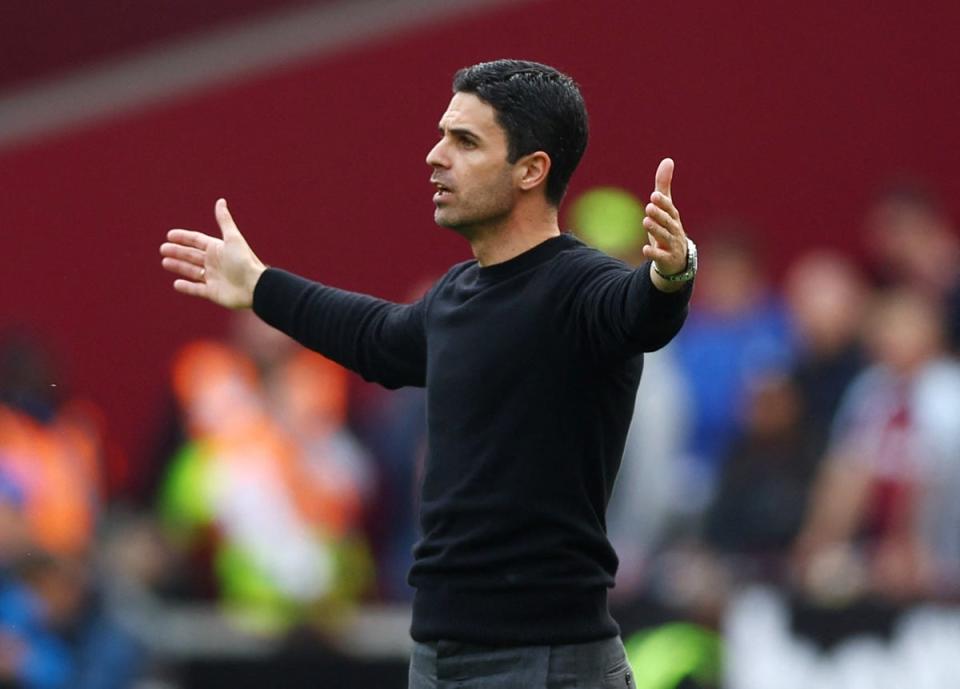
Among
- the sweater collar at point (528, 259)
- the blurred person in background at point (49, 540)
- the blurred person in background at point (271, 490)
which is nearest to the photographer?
the sweater collar at point (528, 259)

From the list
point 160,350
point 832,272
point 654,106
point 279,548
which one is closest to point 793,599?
point 832,272

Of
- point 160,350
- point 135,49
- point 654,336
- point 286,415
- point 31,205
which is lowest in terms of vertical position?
point 654,336

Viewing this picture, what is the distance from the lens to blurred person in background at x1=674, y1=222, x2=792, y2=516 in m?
8.65

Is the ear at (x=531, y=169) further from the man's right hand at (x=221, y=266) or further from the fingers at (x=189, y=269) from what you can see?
the fingers at (x=189, y=269)

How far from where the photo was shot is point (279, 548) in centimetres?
976

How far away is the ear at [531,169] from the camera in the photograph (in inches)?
169

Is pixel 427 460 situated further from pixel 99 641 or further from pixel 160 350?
pixel 160 350

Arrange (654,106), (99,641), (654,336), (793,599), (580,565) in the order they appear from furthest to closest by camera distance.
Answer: (654,106)
(99,641)
(793,599)
(580,565)
(654,336)

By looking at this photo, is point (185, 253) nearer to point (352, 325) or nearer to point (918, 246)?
point (352, 325)

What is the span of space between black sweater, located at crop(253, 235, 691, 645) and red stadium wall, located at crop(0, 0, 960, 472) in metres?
7.09

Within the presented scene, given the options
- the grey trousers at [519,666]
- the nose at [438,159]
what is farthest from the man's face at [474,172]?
the grey trousers at [519,666]

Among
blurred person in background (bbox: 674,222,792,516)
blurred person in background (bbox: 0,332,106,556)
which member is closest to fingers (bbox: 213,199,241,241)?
blurred person in background (bbox: 674,222,792,516)

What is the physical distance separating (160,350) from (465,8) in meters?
2.71

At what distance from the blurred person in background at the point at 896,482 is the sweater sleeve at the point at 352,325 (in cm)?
333
